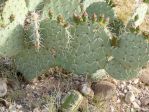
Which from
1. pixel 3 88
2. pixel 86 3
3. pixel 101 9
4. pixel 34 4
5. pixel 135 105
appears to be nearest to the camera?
pixel 3 88

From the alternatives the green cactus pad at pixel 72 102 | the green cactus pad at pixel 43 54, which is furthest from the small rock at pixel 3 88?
the green cactus pad at pixel 72 102

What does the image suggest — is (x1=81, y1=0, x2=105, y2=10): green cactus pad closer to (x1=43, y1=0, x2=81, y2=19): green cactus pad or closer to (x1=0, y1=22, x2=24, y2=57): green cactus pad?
(x1=43, y1=0, x2=81, y2=19): green cactus pad

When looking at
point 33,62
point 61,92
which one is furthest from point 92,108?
point 33,62

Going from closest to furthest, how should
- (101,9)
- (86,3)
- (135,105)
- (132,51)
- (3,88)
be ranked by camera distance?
(132,51)
(3,88)
(135,105)
(101,9)
(86,3)

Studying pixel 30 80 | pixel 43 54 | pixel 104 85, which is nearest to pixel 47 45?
pixel 43 54

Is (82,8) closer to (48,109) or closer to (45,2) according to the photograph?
(45,2)

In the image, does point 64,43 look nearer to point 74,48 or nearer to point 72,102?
point 74,48
